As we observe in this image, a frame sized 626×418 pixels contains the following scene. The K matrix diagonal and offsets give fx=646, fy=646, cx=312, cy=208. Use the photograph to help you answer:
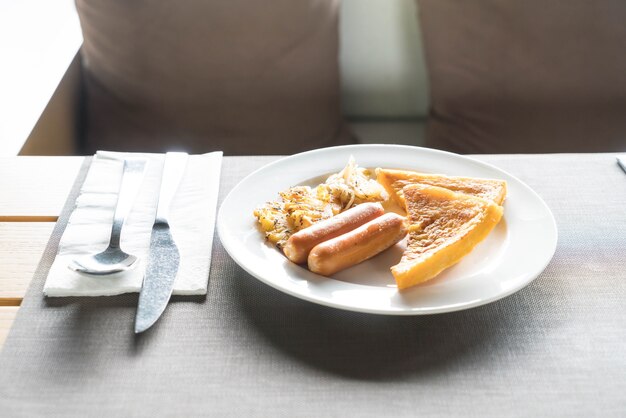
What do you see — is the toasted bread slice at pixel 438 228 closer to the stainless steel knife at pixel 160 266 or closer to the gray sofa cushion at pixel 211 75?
the stainless steel knife at pixel 160 266

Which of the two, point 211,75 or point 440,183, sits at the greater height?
point 440,183

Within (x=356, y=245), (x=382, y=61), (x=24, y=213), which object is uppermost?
(x=356, y=245)

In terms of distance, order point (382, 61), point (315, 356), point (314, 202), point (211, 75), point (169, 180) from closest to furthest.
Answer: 1. point (315, 356)
2. point (314, 202)
3. point (169, 180)
4. point (211, 75)
5. point (382, 61)

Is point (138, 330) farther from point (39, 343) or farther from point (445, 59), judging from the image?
point (445, 59)

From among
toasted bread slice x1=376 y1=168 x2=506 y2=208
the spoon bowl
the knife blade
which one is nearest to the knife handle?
the spoon bowl

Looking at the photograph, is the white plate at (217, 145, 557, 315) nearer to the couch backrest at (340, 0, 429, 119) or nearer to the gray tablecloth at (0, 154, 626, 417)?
the gray tablecloth at (0, 154, 626, 417)

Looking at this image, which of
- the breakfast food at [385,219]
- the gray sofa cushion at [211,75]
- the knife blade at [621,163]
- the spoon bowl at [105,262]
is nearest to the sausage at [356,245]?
the breakfast food at [385,219]

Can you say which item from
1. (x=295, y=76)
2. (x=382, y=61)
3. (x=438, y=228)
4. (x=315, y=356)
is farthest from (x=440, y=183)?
(x=382, y=61)

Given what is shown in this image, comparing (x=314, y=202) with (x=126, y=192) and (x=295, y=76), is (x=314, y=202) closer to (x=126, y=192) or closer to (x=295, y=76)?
(x=126, y=192)
